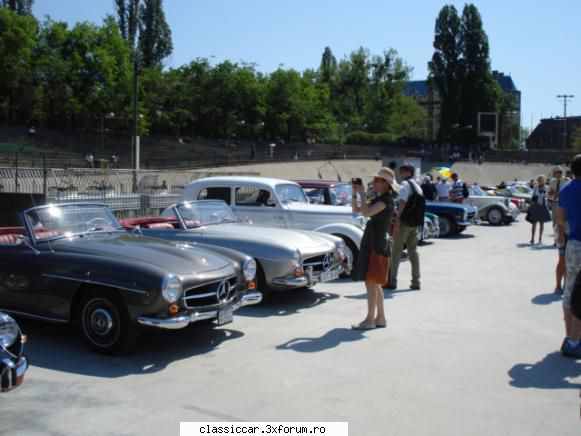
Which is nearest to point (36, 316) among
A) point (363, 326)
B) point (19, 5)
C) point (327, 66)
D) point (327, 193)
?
point (363, 326)

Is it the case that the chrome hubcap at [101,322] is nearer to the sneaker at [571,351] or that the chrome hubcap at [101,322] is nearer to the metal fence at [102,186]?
the sneaker at [571,351]

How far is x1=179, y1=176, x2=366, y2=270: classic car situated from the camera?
35.8 ft

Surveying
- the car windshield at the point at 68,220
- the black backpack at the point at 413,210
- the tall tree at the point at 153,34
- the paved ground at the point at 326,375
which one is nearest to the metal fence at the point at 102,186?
the car windshield at the point at 68,220

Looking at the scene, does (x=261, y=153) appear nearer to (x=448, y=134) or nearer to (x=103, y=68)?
(x=103, y=68)

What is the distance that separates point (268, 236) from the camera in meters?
8.49

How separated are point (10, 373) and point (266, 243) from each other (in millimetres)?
4459

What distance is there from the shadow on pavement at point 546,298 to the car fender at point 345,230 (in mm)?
2891

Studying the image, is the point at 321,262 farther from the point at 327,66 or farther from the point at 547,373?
the point at 327,66

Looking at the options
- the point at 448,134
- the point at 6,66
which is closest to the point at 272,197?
the point at 6,66

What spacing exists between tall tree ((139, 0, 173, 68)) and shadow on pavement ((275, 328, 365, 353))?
64715 millimetres

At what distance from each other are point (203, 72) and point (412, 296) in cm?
5732

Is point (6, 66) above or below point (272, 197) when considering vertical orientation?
above

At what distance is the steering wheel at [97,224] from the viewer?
7.05 m

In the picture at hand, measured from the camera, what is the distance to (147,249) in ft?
21.1
